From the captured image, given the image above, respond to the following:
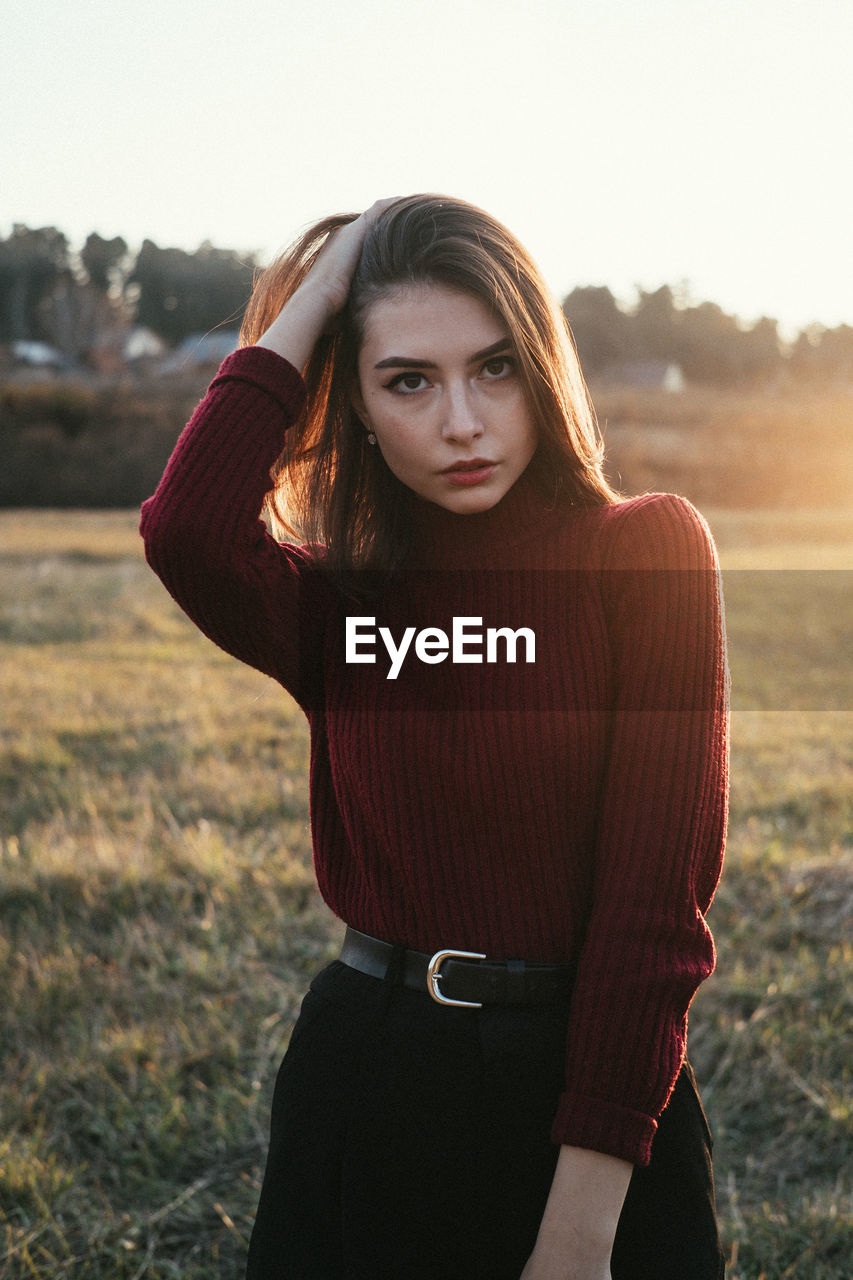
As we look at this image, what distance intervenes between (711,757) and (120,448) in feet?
84.9

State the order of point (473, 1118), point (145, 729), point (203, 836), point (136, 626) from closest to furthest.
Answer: point (473, 1118) → point (203, 836) → point (145, 729) → point (136, 626)

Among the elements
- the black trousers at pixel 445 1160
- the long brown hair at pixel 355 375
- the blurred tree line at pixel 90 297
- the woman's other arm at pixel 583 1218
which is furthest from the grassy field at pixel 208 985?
the blurred tree line at pixel 90 297

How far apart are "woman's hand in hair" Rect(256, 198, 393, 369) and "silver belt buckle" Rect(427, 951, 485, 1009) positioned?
881 millimetres

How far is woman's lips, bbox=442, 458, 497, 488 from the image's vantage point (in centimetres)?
146

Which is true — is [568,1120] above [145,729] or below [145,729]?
above

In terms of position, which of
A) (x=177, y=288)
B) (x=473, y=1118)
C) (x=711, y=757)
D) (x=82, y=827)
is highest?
(x=177, y=288)

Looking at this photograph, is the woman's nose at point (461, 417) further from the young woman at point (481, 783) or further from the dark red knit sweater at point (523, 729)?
the dark red knit sweater at point (523, 729)

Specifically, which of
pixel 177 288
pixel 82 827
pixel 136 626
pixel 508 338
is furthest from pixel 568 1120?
pixel 177 288

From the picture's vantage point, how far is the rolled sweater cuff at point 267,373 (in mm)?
1544

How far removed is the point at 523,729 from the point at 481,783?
0.09 meters

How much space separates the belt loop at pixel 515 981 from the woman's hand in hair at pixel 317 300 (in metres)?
0.92

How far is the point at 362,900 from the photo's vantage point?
1513 millimetres

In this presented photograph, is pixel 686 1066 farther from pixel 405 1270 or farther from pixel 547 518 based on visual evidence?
pixel 547 518

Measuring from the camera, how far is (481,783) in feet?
4.61
